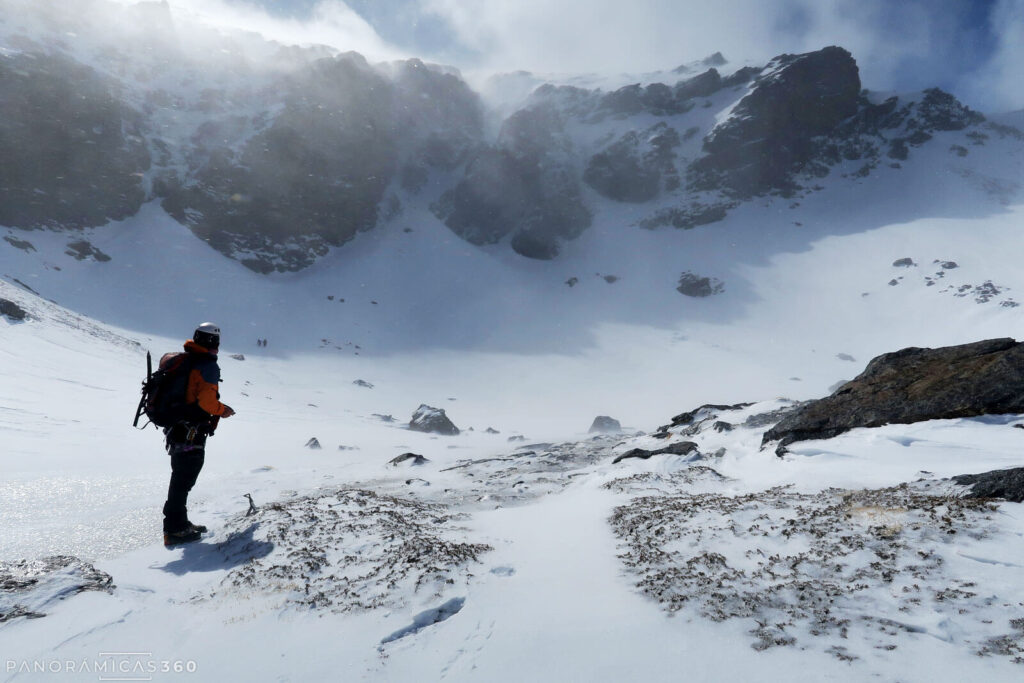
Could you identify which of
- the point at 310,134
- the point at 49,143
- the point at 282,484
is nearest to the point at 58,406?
the point at 282,484

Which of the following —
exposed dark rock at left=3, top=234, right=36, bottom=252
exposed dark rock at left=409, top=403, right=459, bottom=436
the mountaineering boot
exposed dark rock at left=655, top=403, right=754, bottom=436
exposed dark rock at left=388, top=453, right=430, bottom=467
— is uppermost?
exposed dark rock at left=3, top=234, right=36, bottom=252

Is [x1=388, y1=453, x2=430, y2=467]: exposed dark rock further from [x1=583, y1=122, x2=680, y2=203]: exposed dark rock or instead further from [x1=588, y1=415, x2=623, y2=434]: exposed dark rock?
[x1=583, y1=122, x2=680, y2=203]: exposed dark rock

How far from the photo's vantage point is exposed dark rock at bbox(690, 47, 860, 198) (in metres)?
98.6

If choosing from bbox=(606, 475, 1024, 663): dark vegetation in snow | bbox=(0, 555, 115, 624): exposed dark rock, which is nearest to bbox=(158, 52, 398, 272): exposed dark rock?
bbox=(0, 555, 115, 624): exposed dark rock

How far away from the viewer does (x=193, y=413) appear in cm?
578

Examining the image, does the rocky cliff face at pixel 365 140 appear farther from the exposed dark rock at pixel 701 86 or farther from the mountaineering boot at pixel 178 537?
the mountaineering boot at pixel 178 537

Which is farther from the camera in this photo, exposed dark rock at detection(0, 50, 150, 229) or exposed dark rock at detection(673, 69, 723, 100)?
exposed dark rock at detection(673, 69, 723, 100)

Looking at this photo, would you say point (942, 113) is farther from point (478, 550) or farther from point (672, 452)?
point (478, 550)

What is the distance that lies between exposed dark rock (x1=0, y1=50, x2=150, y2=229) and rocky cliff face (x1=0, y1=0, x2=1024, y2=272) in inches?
8.4

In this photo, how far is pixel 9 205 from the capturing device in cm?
5722

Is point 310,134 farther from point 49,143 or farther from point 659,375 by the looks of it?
point 659,375

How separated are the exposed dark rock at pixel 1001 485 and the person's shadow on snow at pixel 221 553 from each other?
23.4 feet

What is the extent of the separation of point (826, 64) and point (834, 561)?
134654 millimetres

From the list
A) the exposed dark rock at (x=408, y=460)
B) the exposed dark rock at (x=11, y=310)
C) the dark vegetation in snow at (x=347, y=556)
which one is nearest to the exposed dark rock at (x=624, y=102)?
the exposed dark rock at (x=11, y=310)
